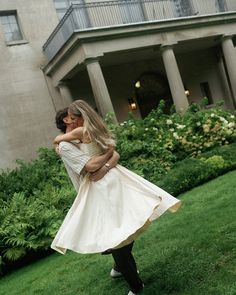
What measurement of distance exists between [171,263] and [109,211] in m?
1.37

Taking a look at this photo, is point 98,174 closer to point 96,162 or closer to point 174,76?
point 96,162

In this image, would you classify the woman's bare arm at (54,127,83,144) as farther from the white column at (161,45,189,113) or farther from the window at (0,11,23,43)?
the window at (0,11,23,43)

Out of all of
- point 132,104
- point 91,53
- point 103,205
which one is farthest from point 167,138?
point 103,205

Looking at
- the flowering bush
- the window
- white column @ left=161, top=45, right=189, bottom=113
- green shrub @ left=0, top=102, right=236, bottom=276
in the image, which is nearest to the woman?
Answer: green shrub @ left=0, top=102, right=236, bottom=276

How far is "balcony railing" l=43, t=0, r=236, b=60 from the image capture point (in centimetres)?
1563

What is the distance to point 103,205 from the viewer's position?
387 cm

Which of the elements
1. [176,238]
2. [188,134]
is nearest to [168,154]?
[188,134]

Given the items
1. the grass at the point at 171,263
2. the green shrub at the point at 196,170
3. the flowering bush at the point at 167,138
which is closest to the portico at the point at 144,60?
the flowering bush at the point at 167,138

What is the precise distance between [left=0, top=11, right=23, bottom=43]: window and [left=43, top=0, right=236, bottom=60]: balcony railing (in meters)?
1.40

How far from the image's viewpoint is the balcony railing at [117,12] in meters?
15.6

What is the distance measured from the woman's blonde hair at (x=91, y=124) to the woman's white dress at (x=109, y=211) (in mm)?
94

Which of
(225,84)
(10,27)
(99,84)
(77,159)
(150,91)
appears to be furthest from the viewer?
(225,84)

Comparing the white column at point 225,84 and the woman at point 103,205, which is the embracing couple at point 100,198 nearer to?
the woman at point 103,205

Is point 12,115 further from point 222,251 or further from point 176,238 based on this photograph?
point 222,251
